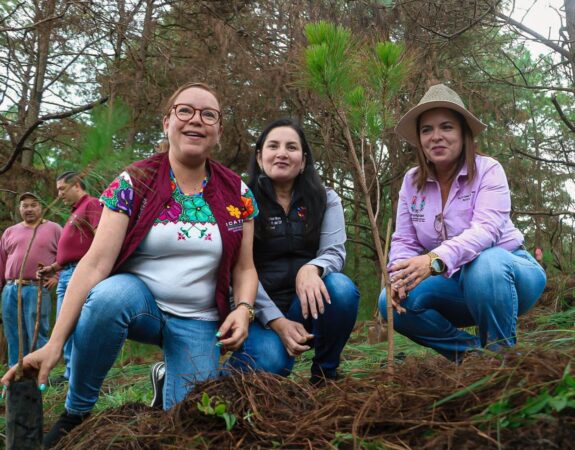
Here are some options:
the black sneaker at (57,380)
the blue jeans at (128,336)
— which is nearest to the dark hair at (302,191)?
the blue jeans at (128,336)

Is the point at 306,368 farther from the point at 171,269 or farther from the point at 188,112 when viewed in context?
the point at 188,112

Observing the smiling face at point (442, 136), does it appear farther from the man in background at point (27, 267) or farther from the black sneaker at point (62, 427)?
the man in background at point (27, 267)

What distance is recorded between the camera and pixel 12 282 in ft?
16.8

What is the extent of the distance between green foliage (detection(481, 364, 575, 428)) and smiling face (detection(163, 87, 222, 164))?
1.33m

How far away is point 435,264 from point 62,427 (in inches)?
54.2

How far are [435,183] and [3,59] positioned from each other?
4.84 metres

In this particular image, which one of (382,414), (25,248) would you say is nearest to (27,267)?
(25,248)

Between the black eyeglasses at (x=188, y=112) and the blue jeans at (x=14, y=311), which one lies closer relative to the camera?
the black eyeglasses at (x=188, y=112)

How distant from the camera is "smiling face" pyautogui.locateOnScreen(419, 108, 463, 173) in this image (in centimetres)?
232

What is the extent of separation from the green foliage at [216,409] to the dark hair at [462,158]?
1330 millimetres

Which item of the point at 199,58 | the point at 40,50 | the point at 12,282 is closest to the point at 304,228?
the point at 12,282

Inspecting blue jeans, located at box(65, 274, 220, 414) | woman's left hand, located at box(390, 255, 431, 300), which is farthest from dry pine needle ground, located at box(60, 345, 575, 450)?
woman's left hand, located at box(390, 255, 431, 300)

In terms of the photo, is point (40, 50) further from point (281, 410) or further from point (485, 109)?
point (281, 410)

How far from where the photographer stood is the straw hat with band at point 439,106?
2283 mm
